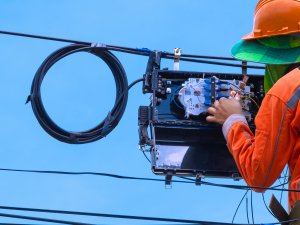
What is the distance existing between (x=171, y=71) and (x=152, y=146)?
29.4 inches

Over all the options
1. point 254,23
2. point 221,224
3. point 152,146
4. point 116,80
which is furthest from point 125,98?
point 221,224

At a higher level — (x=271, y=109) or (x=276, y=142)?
(x=271, y=109)

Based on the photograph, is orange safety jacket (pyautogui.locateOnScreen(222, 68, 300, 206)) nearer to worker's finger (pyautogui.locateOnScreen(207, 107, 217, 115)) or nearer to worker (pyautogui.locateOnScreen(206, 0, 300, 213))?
worker (pyautogui.locateOnScreen(206, 0, 300, 213))

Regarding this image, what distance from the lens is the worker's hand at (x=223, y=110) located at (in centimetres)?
645

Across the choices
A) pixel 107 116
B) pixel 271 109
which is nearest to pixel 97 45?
pixel 107 116

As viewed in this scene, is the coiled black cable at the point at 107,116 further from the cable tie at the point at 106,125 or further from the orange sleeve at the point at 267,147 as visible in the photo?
the orange sleeve at the point at 267,147

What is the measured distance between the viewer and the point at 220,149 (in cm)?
671

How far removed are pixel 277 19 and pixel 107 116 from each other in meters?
1.70

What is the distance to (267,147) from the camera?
225 inches

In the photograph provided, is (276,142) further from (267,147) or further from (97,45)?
(97,45)

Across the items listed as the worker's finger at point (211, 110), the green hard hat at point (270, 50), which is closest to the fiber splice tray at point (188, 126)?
the worker's finger at point (211, 110)

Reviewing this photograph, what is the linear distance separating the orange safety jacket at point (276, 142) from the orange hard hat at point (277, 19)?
698mm

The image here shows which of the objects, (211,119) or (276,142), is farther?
(211,119)

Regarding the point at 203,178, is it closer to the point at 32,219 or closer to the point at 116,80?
the point at 116,80
